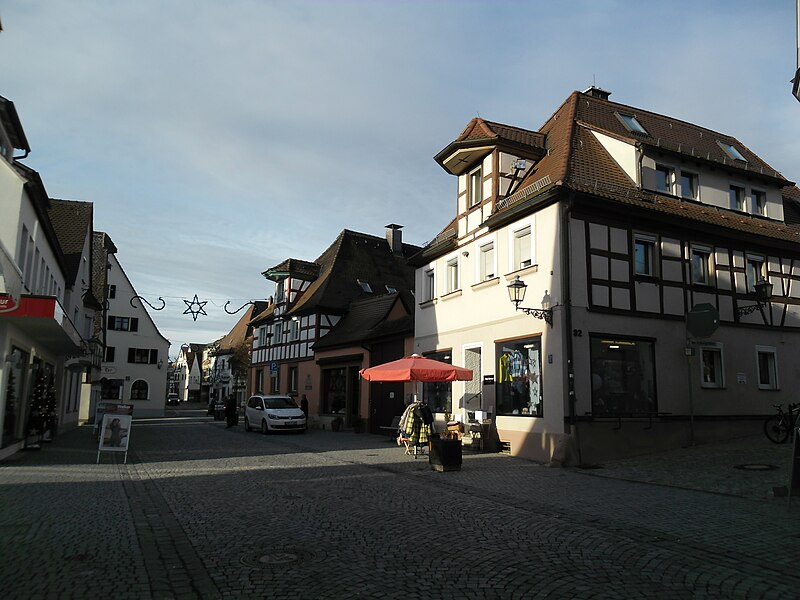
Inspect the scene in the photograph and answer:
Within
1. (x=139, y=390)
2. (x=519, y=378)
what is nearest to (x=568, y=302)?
(x=519, y=378)

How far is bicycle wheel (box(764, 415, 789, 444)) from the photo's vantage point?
15.9 m

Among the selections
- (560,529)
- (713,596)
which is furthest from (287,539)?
(713,596)

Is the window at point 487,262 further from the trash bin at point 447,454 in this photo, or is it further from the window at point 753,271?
the window at point 753,271

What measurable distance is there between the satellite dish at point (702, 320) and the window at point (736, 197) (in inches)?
190

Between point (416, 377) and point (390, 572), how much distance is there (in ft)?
35.2

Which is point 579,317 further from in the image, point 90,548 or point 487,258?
point 90,548

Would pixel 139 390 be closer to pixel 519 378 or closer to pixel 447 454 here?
pixel 519 378

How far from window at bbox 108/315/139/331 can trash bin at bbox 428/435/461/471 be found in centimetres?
4020

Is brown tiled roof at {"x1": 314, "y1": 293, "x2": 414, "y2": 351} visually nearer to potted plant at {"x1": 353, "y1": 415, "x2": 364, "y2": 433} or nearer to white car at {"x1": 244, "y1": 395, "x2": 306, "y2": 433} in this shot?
potted plant at {"x1": 353, "y1": 415, "x2": 364, "y2": 433}

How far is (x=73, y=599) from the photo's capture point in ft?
16.8

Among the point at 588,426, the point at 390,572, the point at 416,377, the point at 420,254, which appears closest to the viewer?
the point at 390,572

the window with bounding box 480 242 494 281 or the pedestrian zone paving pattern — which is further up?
the window with bounding box 480 242 494 281

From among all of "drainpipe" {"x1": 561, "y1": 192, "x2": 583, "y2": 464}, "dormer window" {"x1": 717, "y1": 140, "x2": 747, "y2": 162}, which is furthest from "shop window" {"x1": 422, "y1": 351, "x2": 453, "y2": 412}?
"dormer window" {"x1": 717, "y1": 140, "x2": 747, "y2": 162}

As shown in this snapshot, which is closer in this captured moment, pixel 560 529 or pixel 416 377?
pixel 560 529
